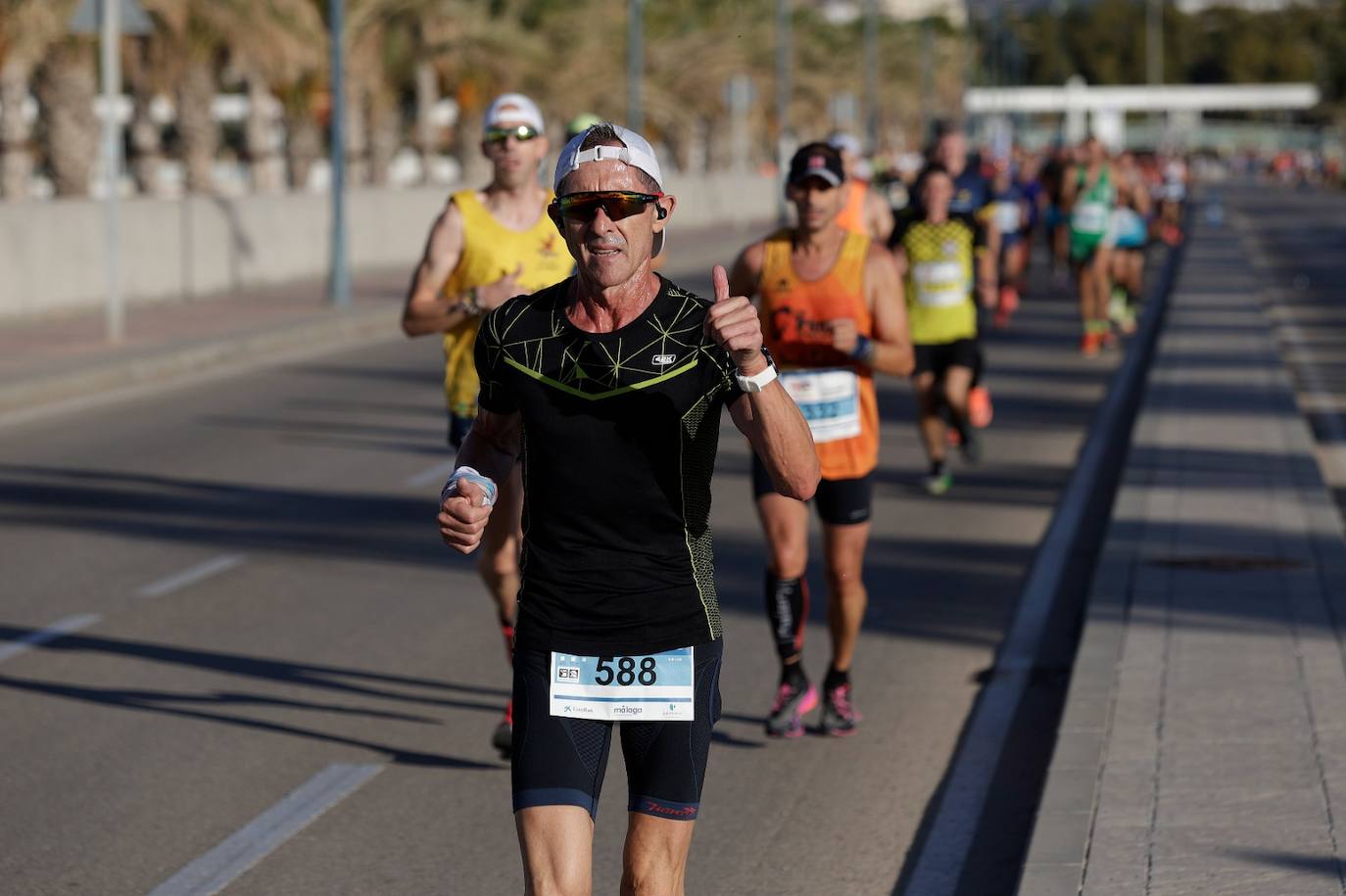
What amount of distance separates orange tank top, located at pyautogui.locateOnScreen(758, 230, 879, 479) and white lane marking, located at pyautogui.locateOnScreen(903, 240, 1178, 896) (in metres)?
0.98

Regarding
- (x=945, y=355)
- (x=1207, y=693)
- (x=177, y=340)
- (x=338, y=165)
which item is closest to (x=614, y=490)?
(x=1207, y=693)

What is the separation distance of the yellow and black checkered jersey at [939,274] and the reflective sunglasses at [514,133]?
591 centimetres

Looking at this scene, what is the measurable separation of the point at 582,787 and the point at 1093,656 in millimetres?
4116

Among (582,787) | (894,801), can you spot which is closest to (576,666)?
(582,787)

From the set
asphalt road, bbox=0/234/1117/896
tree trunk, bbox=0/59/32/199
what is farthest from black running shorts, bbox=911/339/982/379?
tree trunk, bbox=0/59/32/199

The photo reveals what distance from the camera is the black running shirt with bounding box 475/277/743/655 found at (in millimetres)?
4125

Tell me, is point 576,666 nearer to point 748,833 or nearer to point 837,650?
point 748,833

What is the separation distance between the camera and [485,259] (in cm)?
752

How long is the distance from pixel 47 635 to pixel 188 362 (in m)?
11.3

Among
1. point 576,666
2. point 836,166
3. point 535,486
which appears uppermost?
point 836,166

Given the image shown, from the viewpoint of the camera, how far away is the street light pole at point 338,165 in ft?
85.8

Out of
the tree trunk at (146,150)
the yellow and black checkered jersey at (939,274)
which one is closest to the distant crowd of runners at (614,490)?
the yellow and black checkered jersey at (939,274)

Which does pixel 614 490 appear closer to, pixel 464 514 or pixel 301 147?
pixel 464 514

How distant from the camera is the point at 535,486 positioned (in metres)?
4.25
